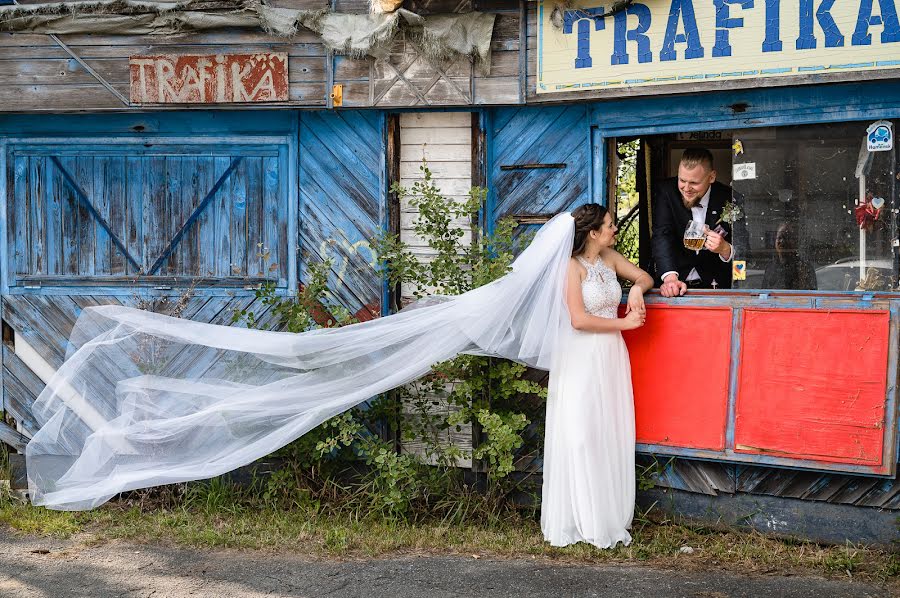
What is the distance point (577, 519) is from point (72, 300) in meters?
4.52

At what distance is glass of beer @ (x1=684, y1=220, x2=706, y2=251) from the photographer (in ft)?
22.5

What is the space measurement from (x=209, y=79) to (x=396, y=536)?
12.0 ft

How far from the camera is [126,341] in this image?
7.07m

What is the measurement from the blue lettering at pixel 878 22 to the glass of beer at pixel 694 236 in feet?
5.23

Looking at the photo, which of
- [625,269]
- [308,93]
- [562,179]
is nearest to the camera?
[625,269]

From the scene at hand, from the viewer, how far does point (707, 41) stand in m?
6.36

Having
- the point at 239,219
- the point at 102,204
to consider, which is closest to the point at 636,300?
the point at 239,219

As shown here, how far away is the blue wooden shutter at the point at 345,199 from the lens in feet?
25.3

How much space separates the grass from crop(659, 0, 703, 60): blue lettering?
3060mm

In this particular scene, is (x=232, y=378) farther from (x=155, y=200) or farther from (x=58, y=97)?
(x=58, y=97)

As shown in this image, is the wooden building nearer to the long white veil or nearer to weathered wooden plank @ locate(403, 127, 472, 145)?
weathered wooden plank @ locate(403, 127, 472, 145)

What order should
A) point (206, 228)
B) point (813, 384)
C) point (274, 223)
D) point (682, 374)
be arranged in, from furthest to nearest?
point (206, 228) < point (274, 223) < point (682, 374) < point (813, 384)

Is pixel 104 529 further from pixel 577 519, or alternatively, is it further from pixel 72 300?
pixel 577 519

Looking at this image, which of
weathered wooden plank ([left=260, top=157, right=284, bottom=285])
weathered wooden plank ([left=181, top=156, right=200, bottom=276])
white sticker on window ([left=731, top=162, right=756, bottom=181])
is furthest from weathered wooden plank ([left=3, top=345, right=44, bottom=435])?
white sticker on window ([left=731, top=162, right=756, bottom=181])
